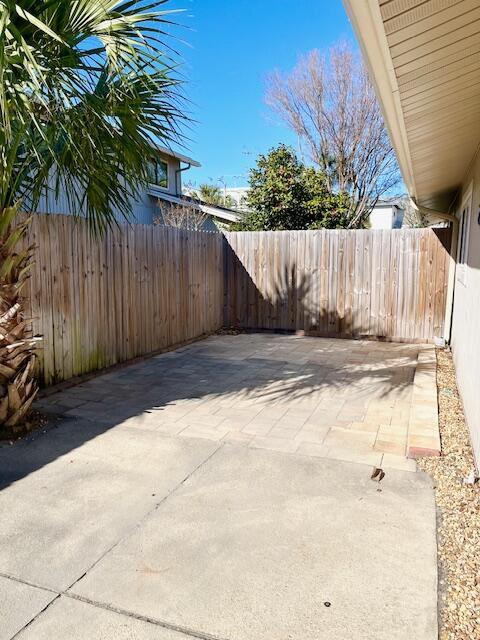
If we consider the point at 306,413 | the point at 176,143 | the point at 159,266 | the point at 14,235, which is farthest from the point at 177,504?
the point at 159,266

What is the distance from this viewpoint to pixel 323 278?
9391 millimetres

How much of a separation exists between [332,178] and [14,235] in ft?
50.2

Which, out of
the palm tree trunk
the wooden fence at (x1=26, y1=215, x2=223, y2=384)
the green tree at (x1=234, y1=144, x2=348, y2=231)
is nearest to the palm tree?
the palm tree trunk

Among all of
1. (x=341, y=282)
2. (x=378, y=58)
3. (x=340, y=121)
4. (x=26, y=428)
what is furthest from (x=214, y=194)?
(x=378, y=58)

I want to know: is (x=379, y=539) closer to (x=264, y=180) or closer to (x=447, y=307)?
(x=447, y=307)

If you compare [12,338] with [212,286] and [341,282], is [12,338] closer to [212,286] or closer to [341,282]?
[212,286]

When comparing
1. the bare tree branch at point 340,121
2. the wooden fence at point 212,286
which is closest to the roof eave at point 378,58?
the wooden fence at point 212,286

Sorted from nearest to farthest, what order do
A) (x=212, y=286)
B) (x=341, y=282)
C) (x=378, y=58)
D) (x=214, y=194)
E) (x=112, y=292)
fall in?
(x=378, y=58) → (x=112, y=292) → (x=341, y=282) → (x=212, y=286) → (x=214, y=194)

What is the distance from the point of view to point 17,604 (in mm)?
2188

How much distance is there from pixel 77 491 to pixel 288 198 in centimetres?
1131

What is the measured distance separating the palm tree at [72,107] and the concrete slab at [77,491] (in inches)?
29.8

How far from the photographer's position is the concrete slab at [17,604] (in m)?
2.05

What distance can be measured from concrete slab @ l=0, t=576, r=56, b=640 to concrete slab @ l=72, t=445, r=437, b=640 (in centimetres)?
19

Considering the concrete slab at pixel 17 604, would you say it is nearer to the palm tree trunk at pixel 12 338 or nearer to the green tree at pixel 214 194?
the palm tree trunk at pixel 12 338
